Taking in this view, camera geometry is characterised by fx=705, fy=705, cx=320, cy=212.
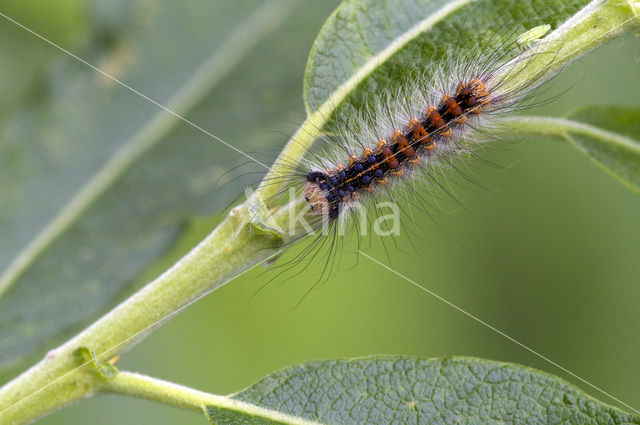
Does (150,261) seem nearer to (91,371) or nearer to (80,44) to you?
(91,371)

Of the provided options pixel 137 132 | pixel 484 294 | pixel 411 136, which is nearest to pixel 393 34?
pixel 411 136

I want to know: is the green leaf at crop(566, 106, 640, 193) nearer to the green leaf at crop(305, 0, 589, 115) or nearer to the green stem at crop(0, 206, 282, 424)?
the green leaf at crop(305, 0, 589, 115)

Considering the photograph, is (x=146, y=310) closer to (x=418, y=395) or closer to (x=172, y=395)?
(x=172, y=395)

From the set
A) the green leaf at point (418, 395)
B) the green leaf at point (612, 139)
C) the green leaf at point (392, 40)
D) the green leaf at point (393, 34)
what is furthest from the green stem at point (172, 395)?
the green leaf at point (612, 139)

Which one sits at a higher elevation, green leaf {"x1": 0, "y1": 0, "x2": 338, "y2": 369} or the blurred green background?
green leaf {"x1": 0, "y1": 0, "x2": 338, "y2": 369}

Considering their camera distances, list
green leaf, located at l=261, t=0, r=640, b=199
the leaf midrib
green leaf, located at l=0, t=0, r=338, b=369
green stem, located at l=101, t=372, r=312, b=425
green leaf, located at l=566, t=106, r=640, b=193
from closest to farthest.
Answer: green stem, located at l=101, t=372, r=312, b=425
green leaf, located at l=261, t=0, r=640, b=199
green leaf, located at l=566, t=106, r=640, b=193
green leaf, located at l=0, t=0, r=338, b=369
the leaf midrib

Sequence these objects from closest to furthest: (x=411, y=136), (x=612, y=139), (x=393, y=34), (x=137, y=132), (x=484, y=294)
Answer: (x=393, y=34) < (x=612, y=139) < (x=411, y=136) < (x=137, y=132) < (x=484, y=294)

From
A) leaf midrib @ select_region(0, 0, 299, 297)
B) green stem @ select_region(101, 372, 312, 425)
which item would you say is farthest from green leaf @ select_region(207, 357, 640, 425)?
leaf midrib @ select_region(0, 0, 299, 297)
